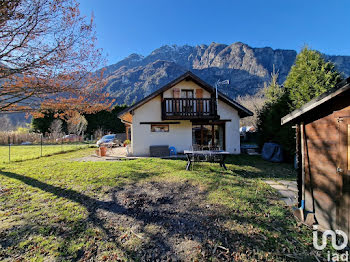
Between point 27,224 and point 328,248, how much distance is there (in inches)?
231

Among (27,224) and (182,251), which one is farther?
(27,224)

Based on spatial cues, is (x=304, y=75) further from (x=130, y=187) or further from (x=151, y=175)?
(x=130, y=187)

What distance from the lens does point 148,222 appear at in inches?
143

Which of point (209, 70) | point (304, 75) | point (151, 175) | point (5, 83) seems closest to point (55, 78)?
point (5, 83)

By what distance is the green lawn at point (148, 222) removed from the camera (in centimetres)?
279

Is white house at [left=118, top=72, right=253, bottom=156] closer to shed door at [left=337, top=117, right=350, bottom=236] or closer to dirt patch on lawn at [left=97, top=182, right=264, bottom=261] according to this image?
dirt patch on lawn at [left=97, top=182, right=264, bottom=261]

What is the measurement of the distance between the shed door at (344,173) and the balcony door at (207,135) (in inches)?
394

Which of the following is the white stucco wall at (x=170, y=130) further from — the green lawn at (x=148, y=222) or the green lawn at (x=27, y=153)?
the green lawn at (x=27, y=153)

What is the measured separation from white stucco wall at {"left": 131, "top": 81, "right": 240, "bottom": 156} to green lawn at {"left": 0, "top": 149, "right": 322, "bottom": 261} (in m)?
6.12

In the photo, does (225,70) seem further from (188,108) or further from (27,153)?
(27,153)

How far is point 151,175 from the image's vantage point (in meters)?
6.96

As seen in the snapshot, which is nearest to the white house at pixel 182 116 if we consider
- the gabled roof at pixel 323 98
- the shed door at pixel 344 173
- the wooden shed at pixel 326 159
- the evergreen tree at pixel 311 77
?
the evergreen tree at pixel 311 77

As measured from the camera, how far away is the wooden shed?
3.06 meters

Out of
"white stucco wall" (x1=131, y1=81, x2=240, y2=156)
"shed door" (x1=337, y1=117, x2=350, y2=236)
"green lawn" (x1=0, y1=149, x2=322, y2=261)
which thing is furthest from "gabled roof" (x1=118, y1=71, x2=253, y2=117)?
"shed door" (x1=337, y1=117, x2=350, y2=236)
